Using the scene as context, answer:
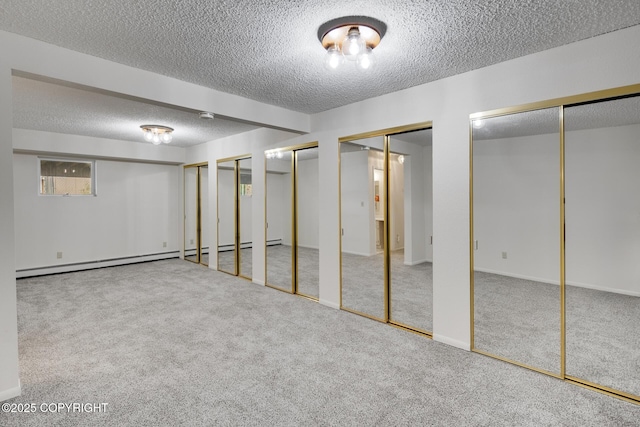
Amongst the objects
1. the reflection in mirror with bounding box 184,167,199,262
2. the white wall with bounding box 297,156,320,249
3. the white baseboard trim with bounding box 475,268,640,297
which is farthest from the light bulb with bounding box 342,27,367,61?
the reflection in mirror with bounding box 184,167,199,262

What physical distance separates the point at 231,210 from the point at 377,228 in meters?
3.29

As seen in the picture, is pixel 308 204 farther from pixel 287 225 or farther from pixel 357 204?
pixel 357 204

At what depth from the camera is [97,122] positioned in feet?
16.0

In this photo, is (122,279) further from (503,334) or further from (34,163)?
(503,334)

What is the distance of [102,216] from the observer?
21.7ft

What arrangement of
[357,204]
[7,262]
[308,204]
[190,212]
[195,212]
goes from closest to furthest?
1. [7,262]
2. [357,204]
3. [308,204]
4. [195,212]
5. [190,212]

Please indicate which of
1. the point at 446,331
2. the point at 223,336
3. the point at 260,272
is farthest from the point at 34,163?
the point at 446,331

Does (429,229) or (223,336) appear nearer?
(223,336)

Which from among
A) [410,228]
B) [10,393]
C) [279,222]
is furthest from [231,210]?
[10,393]

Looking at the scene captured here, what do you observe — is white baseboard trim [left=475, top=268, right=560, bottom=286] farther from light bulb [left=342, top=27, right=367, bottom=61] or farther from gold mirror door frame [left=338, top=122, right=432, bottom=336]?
light bulb [left=342, top=27, right=367, bottom=61]

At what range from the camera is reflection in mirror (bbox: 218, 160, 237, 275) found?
241 inches

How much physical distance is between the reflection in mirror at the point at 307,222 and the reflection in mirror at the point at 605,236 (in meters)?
2.81

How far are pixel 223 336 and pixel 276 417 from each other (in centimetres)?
141

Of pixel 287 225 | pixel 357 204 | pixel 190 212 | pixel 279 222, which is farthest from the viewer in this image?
pixel 190 212
